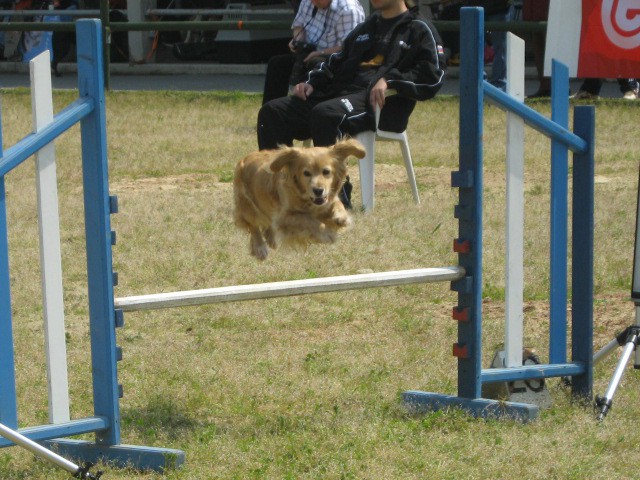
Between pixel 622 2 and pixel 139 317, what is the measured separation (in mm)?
2691

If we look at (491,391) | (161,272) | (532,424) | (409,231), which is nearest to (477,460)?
(532,424)

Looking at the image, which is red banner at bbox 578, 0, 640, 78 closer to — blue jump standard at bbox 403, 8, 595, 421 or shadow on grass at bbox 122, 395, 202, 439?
blue jump standard at bbox 403, 8, 595, 421

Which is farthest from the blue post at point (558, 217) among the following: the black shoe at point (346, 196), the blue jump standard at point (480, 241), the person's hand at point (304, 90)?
the black shoe at point (346, 196)

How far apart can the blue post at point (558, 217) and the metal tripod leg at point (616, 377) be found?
0.23 metres

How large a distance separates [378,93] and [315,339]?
2.06 meters

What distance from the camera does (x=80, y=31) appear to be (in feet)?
11.6

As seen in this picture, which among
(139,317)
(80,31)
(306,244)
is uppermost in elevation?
(80,31)

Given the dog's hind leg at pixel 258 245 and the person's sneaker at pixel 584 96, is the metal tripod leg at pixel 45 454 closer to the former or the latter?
the dog's hind leg at pixel 258 245

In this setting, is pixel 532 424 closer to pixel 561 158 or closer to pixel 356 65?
pixel 561 158

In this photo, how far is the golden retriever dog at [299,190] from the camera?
5.23 m

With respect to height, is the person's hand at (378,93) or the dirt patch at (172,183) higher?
the person's hand at (378,93)

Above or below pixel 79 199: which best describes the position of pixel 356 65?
above

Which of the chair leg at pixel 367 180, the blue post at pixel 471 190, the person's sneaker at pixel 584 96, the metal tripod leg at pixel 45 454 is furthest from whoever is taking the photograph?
the person's sneaker at pixel 584 96

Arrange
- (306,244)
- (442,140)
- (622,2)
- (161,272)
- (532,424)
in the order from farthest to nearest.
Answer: (442,140) → (161,272) → (306,244) → (622,2) → (532,424)
